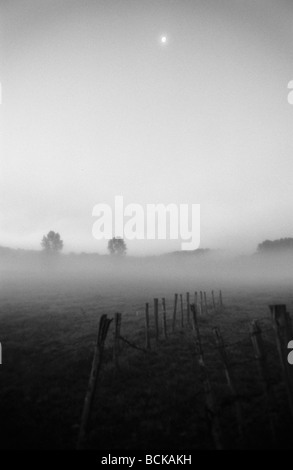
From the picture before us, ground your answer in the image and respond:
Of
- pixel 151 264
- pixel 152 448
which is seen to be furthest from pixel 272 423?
pixel 151 264

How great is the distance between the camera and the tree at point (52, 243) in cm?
10612

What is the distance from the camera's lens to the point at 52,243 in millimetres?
107188

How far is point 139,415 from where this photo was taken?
721 cm

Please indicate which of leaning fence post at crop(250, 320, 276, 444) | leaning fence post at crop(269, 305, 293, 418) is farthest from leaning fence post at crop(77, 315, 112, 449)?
leaning fence post at crop(269, 305, 293, 418)

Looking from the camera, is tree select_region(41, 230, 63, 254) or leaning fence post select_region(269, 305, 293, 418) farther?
tree select_region(41, 230, 63, 254)

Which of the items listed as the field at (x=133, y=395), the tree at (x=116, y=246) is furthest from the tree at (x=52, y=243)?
the field at (x=133, y=395)

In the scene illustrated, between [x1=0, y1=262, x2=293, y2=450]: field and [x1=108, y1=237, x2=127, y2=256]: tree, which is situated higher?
[x1=108, y1=237, x2=127, y2=256]: tree

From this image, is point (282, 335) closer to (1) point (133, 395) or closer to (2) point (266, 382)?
(2) point (266, 382)

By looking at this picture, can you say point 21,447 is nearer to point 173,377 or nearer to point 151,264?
point 173,377

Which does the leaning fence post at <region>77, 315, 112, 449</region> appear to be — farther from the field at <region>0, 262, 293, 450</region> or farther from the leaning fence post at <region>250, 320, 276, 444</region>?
the leaning fence post at <region>250, 320, 276, 444</region>

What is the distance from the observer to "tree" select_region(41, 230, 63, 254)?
10612 centimetres

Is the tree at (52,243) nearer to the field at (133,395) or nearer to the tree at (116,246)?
the tree at (116,246)

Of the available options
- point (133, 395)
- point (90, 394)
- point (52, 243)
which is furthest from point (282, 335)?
point (52, 243)
